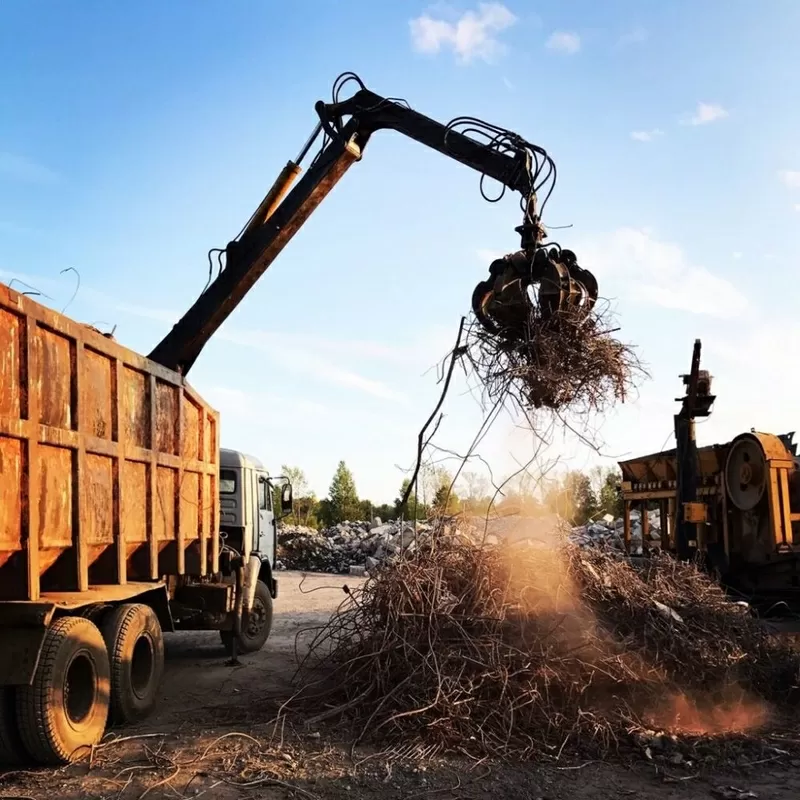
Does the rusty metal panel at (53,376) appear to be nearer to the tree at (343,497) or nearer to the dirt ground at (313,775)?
the dirt ground at (313,775)

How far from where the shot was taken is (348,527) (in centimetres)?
3127

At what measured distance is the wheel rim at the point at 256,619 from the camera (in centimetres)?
995

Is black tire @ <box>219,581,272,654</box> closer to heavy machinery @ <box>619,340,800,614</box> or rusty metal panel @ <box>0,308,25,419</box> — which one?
heavy machinery @ <box>619,340,800,614</box>

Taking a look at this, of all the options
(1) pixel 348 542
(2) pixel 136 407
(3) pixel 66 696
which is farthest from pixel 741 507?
A: (1) pixel 348 542

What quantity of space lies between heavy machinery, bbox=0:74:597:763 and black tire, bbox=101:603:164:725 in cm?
2

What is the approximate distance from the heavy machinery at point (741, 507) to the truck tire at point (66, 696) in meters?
7.14

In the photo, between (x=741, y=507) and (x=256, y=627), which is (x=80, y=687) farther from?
(x=741, y=507)

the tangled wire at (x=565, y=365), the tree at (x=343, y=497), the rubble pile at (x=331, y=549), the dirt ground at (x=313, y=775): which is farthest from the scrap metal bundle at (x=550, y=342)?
the tree at (x=343, y=497)

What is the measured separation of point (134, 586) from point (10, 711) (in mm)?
1558

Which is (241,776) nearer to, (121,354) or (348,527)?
(121,354)

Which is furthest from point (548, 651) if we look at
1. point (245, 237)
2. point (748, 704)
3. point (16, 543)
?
point (245, 237)

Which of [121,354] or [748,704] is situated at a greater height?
[121,354]

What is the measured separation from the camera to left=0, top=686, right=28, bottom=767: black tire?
16.3 feet

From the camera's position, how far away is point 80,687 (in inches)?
223
